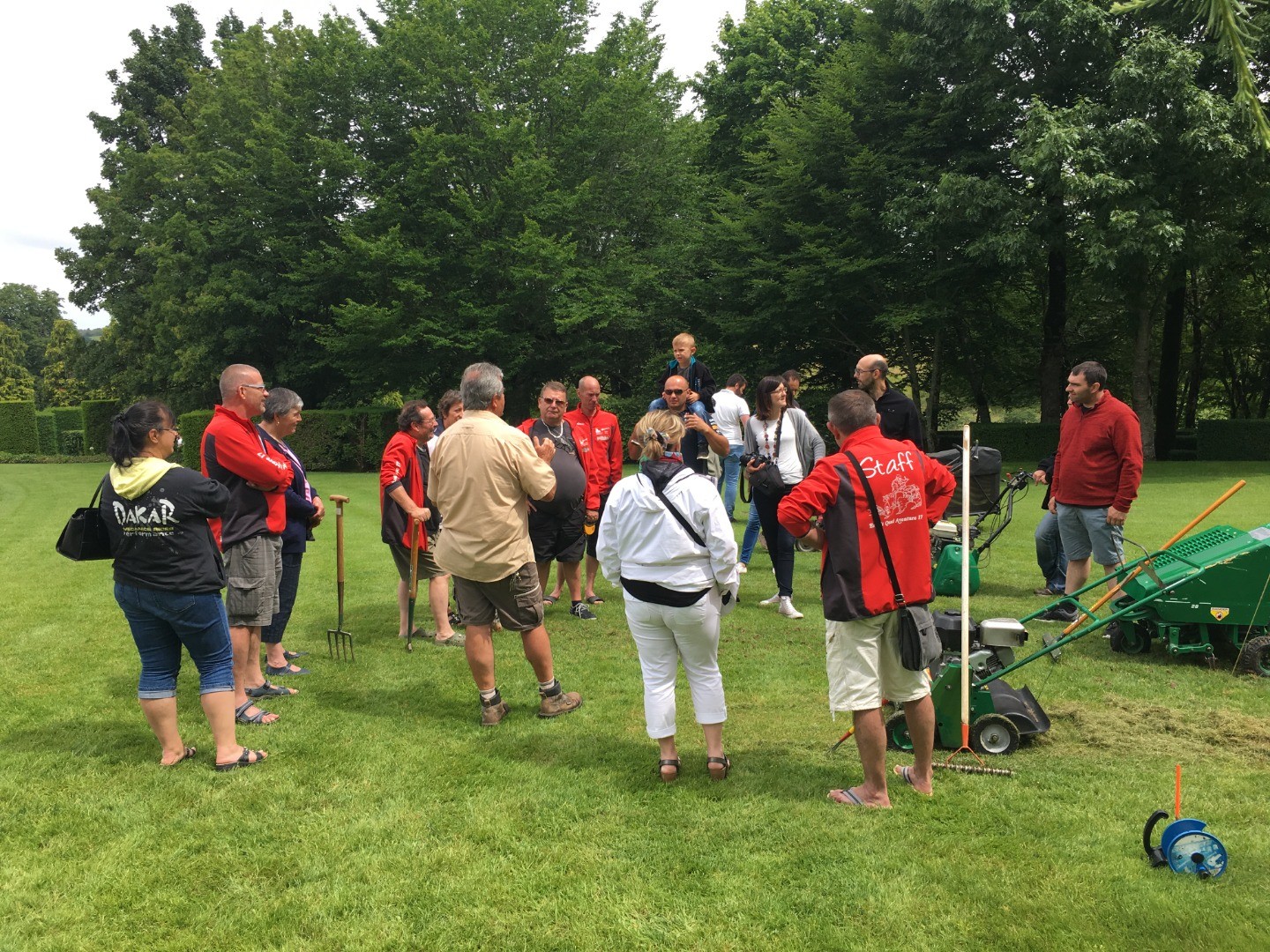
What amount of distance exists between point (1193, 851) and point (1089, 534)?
438 cm

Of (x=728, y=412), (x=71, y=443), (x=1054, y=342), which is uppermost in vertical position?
(x=1054, y=342)

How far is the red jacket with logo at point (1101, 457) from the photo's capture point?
7.07 meters

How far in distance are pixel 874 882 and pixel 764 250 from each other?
25972 mm

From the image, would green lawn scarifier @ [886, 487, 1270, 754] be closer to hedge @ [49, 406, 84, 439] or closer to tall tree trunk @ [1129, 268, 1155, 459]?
tall tree trunk @ [1129, 268, 1155, 459]

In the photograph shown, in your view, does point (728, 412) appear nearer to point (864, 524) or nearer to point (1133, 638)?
point (1133, 638)

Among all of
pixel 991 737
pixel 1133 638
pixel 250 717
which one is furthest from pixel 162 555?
pixel 1133 638

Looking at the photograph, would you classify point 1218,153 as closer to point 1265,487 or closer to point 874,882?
point 1265,487

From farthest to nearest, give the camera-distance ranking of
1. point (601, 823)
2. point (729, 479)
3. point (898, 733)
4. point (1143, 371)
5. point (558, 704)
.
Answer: point (1143, 371) → point (729, 479) → point (558, 704) → point (898, 733) → point (601, 823)

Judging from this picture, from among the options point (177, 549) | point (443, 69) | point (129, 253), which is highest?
point (443, 69)

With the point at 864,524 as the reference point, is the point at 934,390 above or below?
above

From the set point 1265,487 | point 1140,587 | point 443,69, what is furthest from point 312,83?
point 1140,587

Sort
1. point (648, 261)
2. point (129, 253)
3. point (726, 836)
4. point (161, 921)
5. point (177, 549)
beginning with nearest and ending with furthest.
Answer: point (161, 921) → point (726, 836) → point (177, 549) → point (648, 261) → point (129, 253)

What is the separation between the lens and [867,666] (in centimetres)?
401

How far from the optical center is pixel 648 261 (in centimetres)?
3272
